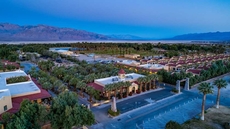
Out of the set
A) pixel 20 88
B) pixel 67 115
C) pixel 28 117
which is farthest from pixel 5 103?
pixel 67 115

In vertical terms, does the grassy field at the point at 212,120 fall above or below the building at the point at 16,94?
below

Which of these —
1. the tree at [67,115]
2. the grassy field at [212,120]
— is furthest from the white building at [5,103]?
the grassy field at [212,120]

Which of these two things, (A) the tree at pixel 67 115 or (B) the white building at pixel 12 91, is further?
(B) the white building at pixel 12 91

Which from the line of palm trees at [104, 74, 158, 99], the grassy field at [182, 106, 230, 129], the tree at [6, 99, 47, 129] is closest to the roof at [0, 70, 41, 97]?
the tree at [6, 99, 47, 129]

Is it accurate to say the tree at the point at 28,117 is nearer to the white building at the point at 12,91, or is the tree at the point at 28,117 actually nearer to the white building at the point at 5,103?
the white building at the point at 5,103

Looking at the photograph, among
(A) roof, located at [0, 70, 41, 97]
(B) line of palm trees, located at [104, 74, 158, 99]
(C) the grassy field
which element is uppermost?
(A) roof, located at [0, 70, 41, 97]

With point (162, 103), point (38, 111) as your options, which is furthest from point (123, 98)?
point (38, 111)

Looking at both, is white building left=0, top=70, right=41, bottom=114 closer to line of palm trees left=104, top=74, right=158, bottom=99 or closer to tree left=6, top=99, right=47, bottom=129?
tree left=6, top=99, right=47, bottom=129

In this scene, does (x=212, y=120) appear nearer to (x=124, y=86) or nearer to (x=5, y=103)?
(x=124, y=86)

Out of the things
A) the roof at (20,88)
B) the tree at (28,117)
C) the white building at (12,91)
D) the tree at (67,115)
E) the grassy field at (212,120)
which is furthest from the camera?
the roof at (20,88)
